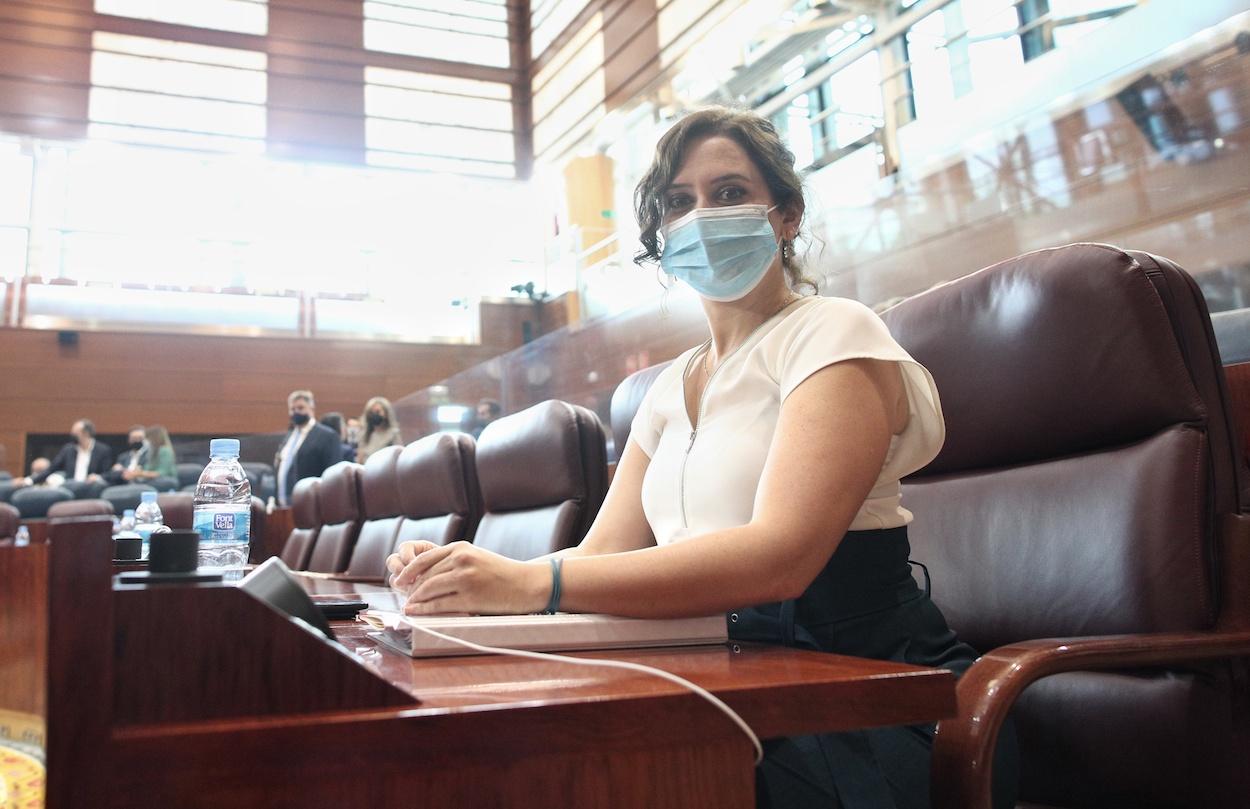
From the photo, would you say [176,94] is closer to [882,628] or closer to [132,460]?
[132,460]

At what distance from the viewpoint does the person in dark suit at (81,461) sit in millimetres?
8062

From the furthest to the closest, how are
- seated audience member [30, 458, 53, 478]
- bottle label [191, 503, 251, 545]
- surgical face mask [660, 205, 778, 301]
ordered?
seated audience member [30, 458, 53, 478]
bottle label [191, 503, 251, 545]
surgical face mask [660, 205, 778, 301]

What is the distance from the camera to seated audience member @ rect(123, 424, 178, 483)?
7.67 m

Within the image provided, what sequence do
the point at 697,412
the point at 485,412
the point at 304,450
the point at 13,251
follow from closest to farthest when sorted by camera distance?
the point at 697,412 < the point at 304,450 < the point at 485,412 < the point at 13,251

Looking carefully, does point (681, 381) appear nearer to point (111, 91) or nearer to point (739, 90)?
point (739, 90)

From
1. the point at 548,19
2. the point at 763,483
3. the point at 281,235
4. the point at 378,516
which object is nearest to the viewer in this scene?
the point at 763,483

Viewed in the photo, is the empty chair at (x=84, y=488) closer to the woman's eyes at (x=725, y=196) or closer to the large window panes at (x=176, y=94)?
the large window panes at (x=176, y=94)

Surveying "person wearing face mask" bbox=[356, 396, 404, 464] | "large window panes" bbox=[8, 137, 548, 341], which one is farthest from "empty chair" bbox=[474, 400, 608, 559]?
"large window panes" bbox=[8, 137, 548, 341]


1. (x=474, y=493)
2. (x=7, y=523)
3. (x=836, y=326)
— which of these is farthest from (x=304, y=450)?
(x=836, y=326)

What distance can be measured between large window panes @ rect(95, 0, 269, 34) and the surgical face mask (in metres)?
10.8

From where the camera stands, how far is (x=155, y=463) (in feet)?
25.9

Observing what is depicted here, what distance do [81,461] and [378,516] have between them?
5.73 metres

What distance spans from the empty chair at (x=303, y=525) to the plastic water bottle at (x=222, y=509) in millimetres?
2112

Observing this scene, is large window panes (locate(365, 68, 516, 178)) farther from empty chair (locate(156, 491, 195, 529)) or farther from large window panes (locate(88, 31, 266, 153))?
Result: empty chair (locate(156, 491, 195, 529))
